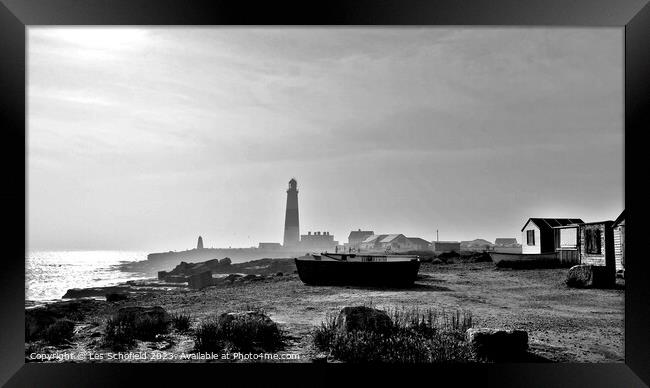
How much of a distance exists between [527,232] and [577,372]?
72.3 feet

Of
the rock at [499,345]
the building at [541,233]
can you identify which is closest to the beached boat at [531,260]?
the building at [541,233]

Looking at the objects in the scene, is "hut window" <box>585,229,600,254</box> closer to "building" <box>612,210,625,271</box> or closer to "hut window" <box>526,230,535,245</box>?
"building" <box>612,210,625,271</box>

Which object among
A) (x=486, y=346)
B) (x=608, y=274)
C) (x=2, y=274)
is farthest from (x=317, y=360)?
(x=608, y=274)

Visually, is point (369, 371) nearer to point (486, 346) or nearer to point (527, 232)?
point (486, 346)

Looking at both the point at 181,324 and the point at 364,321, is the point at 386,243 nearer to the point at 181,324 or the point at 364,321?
the point at 181,324

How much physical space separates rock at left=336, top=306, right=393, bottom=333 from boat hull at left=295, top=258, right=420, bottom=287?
25.5 feet

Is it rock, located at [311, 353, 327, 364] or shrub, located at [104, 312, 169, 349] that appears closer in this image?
rock, located at [311, 353, 327, 364]

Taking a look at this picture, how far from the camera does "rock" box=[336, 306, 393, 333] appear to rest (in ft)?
25.7

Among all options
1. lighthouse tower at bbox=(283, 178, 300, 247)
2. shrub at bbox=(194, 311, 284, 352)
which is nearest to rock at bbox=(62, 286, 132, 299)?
shrub at bbox=(194, 311, 284, 352)

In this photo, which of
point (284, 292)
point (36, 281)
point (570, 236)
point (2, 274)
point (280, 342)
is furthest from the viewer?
point (36, 281)

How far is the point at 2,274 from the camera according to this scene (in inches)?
219

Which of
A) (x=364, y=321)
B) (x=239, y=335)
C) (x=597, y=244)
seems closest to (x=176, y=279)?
(x=597, y=244)

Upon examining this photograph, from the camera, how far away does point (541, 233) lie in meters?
25.1

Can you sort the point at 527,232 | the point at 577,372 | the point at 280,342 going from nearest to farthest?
the point at 577,372 < the point at 280,342 < the point at 527,232
